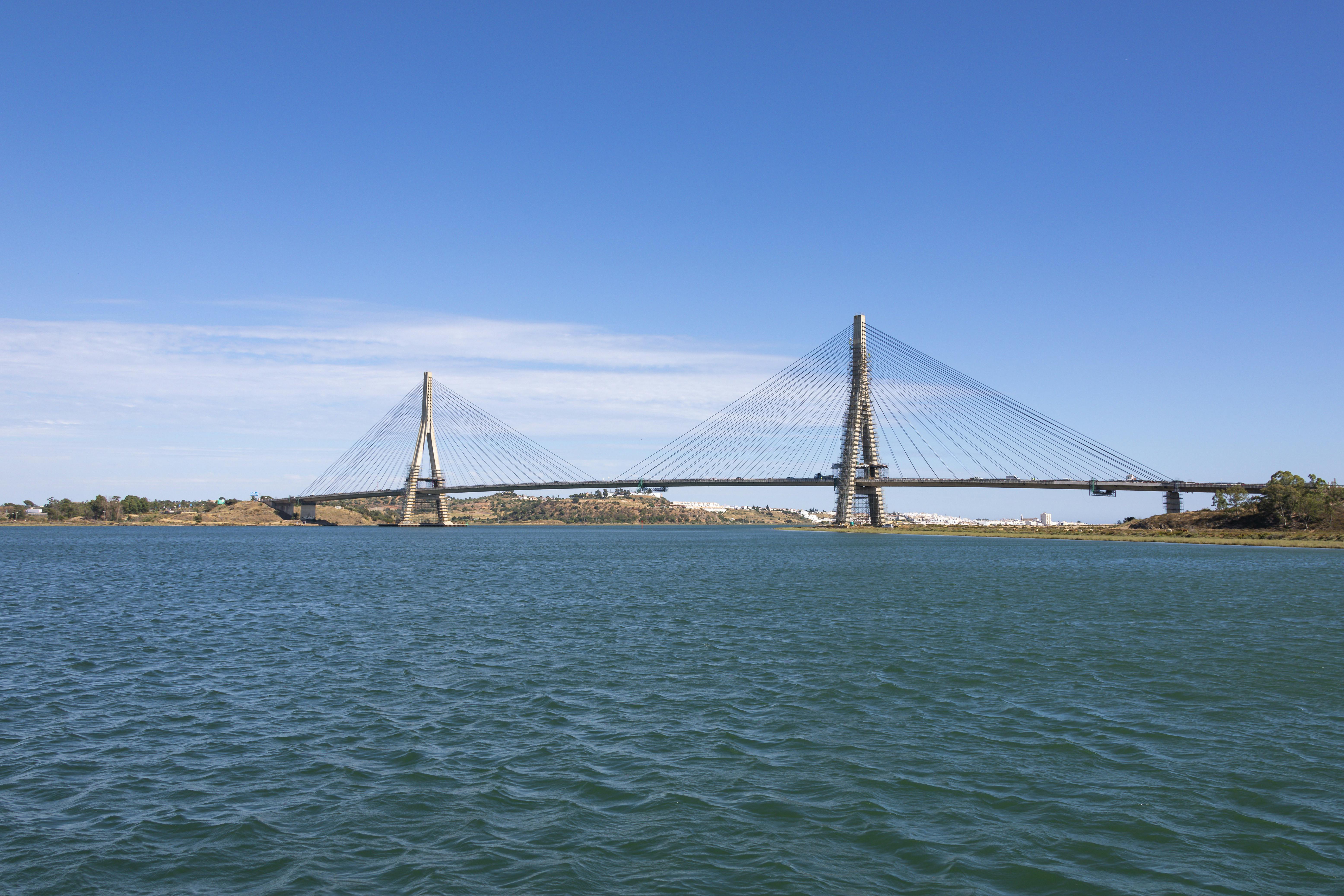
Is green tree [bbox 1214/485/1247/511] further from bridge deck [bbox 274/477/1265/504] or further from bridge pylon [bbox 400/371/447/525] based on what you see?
bridge pylon [bbox 400/371/447/525]

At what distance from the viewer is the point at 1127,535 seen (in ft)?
349

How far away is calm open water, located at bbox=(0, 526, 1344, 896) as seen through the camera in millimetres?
9625

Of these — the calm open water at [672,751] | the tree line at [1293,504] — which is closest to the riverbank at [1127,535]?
the tree line at [1293,504]

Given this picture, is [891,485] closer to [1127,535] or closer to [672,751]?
[1127,535]

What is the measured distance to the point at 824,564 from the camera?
2477 inches

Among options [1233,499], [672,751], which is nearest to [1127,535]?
[1233,499]

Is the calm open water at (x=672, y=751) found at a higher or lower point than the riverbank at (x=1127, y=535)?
lower

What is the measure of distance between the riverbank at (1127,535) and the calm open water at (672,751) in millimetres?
63585

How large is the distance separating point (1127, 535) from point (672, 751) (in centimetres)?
10874

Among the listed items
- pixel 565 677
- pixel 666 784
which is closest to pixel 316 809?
pixel 666 784

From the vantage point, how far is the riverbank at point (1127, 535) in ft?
282

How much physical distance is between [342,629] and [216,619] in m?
6.28

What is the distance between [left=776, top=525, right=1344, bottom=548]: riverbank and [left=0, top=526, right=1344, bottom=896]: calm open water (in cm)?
6359

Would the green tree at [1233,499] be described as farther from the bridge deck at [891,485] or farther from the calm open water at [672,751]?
the calm open water at [672,751]
